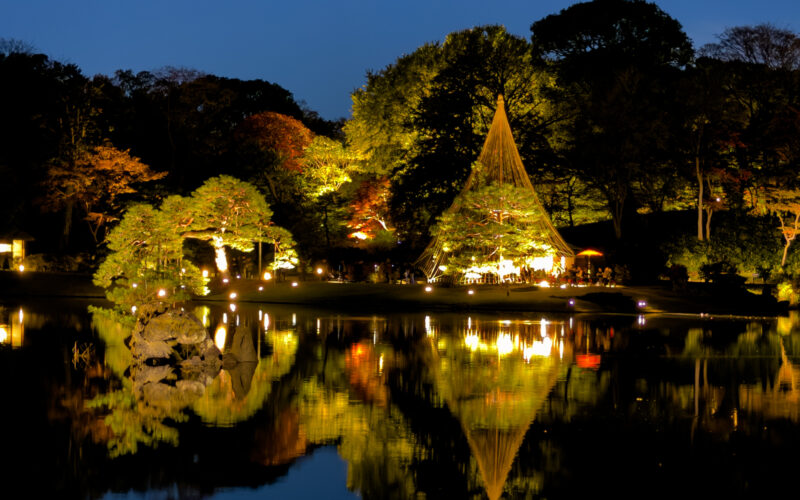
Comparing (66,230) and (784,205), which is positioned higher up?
(784,205)

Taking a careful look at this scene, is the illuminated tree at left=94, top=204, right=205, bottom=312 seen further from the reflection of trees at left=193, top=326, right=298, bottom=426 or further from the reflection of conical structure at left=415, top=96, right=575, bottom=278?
the reflection of conical structure at left=415, top=96, right=575, bottom=278

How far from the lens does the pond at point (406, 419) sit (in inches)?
391

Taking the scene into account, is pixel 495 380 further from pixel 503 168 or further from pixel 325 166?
pixel 325 166

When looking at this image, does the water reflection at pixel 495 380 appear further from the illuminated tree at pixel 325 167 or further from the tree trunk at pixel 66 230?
the tree trunk at pixel 66 230

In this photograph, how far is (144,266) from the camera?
2178 centimetres

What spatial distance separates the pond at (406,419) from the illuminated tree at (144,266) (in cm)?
153

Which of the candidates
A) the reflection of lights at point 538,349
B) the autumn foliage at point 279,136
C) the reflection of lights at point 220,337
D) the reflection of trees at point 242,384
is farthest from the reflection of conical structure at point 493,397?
the autumn foliage at point 279,136

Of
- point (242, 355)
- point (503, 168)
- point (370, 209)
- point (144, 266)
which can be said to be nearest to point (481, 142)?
point (503, 168)

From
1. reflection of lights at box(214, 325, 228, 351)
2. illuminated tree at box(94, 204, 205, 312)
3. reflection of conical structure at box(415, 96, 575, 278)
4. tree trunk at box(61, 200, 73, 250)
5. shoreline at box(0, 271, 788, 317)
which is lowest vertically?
reflection of lights at box(214, 325, 228, 351)

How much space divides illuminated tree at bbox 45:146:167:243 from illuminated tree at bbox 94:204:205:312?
1180 cm

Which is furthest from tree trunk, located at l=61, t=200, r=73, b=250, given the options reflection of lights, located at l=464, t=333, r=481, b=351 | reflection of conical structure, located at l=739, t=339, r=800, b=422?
reflection of conical structure, located at l=739, t=339, r=800, b=422

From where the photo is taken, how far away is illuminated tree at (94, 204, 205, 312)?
19.8 m

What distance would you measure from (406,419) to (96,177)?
3923cm

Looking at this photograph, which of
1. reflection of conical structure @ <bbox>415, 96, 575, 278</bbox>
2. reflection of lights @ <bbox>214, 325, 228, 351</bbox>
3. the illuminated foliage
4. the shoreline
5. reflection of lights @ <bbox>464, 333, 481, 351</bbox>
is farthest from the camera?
the illuminated foliage
